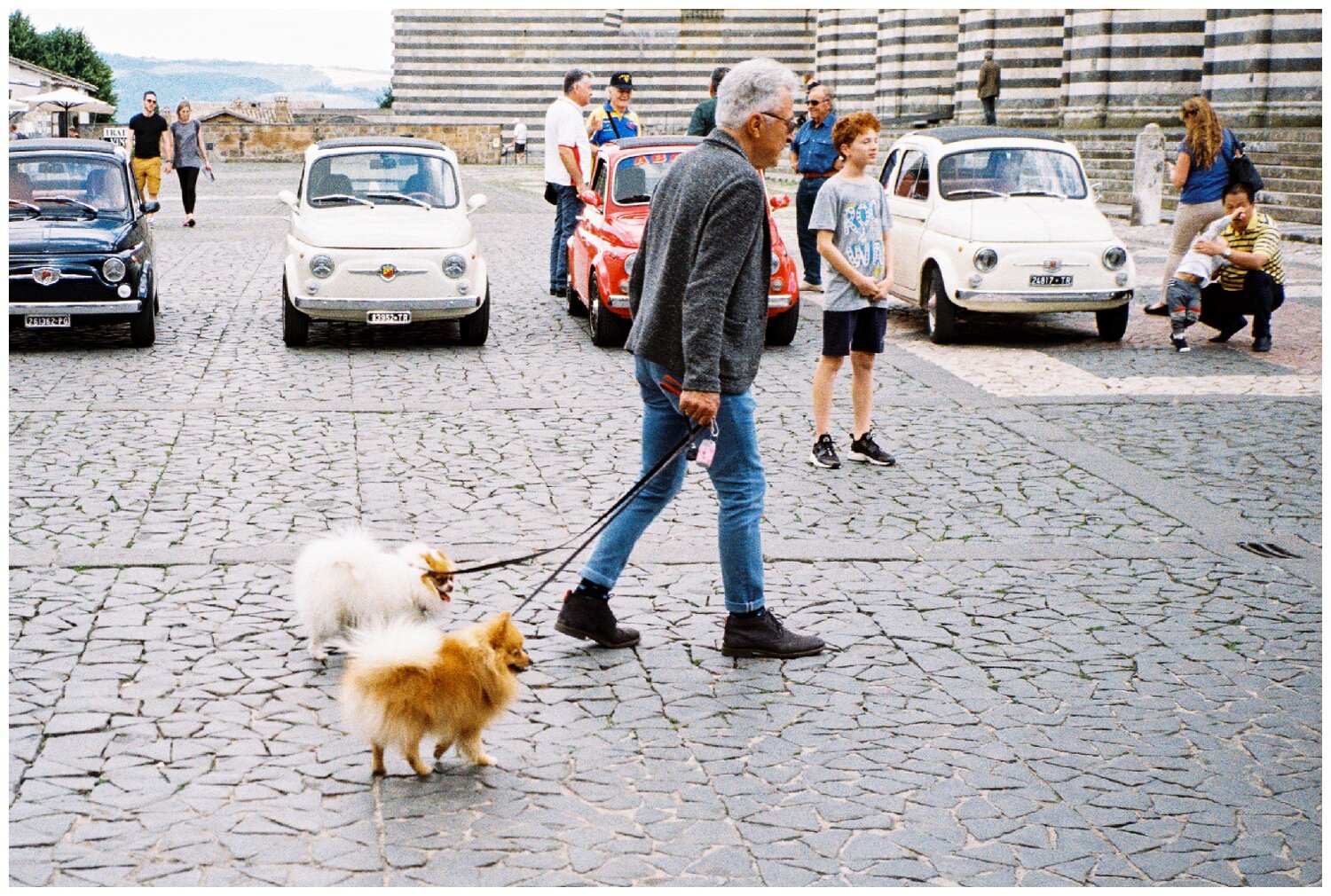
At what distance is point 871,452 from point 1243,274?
5.83 m

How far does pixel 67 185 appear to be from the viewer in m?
13.5

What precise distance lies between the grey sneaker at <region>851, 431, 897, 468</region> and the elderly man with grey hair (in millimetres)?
3241

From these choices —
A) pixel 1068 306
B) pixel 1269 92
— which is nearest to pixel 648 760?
pixel 1068 306

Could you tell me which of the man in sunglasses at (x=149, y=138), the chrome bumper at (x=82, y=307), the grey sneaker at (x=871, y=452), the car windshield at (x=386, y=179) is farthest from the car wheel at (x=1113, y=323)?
the man in sunglasses at (x=149, y=138)

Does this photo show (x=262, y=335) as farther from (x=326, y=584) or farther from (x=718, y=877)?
(x=718, y=877)

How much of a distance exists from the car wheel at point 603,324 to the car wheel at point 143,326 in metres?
3.72

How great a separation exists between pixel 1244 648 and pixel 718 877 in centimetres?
283

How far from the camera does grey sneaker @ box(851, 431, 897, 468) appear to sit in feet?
29.1

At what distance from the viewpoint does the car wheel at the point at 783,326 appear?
13023 millimetres

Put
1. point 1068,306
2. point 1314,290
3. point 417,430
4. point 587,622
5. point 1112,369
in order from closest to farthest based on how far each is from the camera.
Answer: point 587,622 → point 417,430 → point 1112,369 → point 1068,306 → point 1314,290

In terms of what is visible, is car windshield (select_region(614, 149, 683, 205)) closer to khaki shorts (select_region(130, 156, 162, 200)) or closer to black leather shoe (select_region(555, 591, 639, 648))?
black leather shoe (select_region(555, 591, 639, 648))

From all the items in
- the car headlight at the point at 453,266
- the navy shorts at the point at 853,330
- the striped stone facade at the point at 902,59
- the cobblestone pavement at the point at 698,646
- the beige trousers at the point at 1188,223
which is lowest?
the cobblestone pavement at the point at 698,646

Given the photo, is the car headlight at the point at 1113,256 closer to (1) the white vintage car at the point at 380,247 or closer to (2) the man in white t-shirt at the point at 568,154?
(2) the man in white t-shirt at the point at 568,154

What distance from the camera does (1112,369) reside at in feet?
39.7
